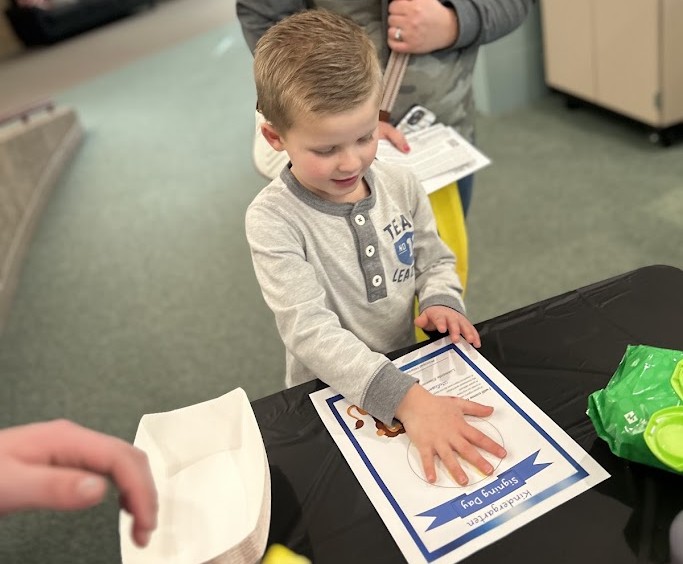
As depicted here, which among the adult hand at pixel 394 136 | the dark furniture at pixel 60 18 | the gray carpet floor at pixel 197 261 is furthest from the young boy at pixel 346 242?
the dark furniture at pixel 60 18

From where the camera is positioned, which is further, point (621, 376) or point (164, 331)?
point (164, 331)

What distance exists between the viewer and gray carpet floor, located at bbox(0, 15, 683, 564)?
1857 mm

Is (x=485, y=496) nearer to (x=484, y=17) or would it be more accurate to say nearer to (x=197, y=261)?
(x=484, y=17)

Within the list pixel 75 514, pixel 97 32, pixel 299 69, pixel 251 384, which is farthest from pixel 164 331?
pixel 97 32

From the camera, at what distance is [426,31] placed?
1.07m

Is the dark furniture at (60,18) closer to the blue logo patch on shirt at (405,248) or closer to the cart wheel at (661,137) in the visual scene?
the cart wheel at (661,137)

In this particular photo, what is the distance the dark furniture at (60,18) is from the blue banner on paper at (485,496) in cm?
811

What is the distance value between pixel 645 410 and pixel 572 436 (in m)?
0.08

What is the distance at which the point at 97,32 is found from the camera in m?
7.59

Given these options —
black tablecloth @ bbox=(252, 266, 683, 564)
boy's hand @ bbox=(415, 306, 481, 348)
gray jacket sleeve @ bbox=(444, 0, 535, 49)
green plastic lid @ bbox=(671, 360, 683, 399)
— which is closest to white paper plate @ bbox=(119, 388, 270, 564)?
black tablecloth @ bbox=(252, 266, 683, 564)

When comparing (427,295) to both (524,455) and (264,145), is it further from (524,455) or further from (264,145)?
(264,145)

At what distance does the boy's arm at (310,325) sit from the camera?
0.73 m

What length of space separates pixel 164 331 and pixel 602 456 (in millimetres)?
1711

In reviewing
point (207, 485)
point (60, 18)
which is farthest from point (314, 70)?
point (60, 18)
